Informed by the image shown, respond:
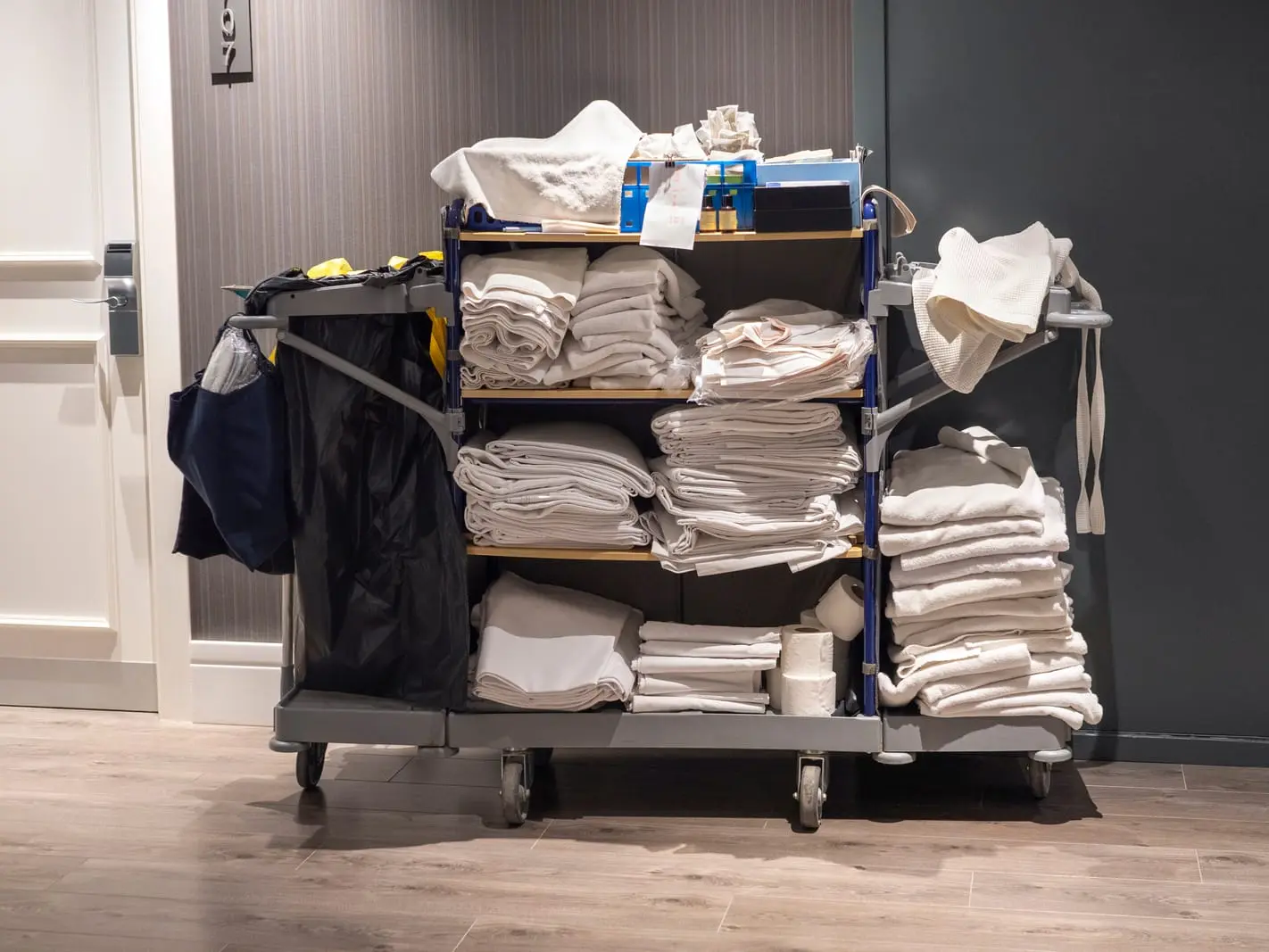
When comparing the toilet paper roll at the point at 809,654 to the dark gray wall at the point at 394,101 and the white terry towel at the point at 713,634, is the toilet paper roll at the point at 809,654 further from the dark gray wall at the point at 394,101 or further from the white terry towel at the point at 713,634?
the dark gray wall at the point at 394,101

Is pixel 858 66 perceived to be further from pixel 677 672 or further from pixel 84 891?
pixel 84 891

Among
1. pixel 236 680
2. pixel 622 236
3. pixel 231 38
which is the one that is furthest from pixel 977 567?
pixel 231 38

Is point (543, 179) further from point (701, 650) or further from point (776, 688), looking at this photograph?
point (776, 688)

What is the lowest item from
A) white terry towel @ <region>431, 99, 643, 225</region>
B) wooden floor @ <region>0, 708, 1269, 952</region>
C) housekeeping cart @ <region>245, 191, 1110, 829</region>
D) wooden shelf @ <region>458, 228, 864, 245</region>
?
wooden floor @ <region>0, 708, 1269, 952</region>

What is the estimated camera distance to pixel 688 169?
2.42 m

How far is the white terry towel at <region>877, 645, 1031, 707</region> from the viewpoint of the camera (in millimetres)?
2480

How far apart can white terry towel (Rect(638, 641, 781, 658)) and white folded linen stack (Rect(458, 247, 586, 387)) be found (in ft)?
1.81

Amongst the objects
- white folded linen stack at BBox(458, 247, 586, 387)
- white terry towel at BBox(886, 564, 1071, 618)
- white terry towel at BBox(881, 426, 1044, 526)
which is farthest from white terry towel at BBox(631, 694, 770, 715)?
white folded linen stack at BBox(458, 247, 586, 387)

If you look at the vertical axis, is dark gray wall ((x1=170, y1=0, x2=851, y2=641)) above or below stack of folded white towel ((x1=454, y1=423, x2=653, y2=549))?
above

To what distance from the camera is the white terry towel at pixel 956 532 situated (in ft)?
8.11

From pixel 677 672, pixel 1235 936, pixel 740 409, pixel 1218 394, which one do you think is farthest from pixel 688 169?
pixel 1235 936

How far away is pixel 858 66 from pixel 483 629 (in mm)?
1377

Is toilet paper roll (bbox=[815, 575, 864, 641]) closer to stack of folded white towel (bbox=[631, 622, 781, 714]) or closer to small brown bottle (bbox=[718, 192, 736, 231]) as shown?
stack of folded white towel (bbox=[631, 622, 781, 714])

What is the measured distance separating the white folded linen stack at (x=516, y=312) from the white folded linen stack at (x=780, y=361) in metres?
0.28
